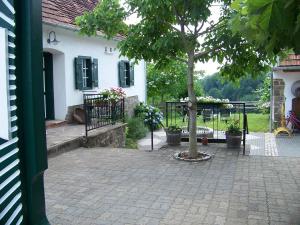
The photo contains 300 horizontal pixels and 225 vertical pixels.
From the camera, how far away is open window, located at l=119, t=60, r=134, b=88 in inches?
629

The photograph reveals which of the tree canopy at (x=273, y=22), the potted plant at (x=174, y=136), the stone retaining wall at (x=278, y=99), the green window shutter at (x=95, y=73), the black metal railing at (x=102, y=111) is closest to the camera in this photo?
the tree canopy at (x=273, y=22)

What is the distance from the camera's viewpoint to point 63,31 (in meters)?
11.5

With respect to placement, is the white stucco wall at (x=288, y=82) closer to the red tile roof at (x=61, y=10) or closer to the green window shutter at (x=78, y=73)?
the green window shutter at (x=78, y=73)

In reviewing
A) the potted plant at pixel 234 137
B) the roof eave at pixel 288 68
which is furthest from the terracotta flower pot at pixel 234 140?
the roof eave at pixel 288 68

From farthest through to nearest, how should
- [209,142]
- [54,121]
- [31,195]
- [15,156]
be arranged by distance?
[54,121] → [209,142] → [31,195] → [15,156]

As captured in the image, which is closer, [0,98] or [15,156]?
[0,98]

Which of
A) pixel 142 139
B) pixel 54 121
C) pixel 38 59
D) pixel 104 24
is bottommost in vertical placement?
pixel 142 139

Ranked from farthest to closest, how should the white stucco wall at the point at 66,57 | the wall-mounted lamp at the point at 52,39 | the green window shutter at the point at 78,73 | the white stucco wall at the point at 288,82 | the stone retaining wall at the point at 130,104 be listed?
the stone retaining wall at the point at 130,104
the white stucco wall at the point at 288,82
the green window shutter at the point at 78,73
the white stucco wall at the point at 66,57
the wall-mounted lamp at the point at 52,39

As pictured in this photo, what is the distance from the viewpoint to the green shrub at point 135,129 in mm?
14259

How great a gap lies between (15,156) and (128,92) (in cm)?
1542

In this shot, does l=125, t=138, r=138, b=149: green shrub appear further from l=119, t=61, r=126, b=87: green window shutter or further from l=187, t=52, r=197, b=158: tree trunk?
l=187, t=52, r=197, b=158: tree trunk

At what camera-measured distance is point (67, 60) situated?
11836 millimetres

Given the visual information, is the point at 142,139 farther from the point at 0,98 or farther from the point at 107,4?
the point at 0,98

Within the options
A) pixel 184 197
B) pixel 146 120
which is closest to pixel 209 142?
pixel 184 197
